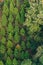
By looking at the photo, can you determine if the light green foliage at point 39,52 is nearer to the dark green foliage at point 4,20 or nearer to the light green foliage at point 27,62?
the light green foliage at point 27,62

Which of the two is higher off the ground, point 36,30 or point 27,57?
point 36,30

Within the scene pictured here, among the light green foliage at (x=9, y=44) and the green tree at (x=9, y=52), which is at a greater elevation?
the light green foliage at (x=9, y=44)

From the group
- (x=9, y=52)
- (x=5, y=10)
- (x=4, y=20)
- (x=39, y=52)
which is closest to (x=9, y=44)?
(x=9, y=52)

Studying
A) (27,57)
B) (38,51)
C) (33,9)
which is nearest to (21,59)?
(27,57)

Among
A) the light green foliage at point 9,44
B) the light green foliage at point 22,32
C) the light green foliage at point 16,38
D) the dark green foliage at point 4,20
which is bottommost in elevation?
the light green foliage at point 9,44

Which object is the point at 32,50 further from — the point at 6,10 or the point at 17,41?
the point at 6,10

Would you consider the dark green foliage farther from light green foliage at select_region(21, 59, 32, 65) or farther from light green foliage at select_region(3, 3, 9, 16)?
light green foliage at select_region(21, 59, 32, 65)

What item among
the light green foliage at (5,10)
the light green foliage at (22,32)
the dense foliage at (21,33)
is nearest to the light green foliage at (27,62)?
the dense foliage at (21,33)

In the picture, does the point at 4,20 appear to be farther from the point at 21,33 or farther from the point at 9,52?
the point at 9,52

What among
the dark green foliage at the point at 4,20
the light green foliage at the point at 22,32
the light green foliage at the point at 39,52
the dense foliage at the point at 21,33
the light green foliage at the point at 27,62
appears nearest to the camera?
the light green foliage at the point at 39,52
